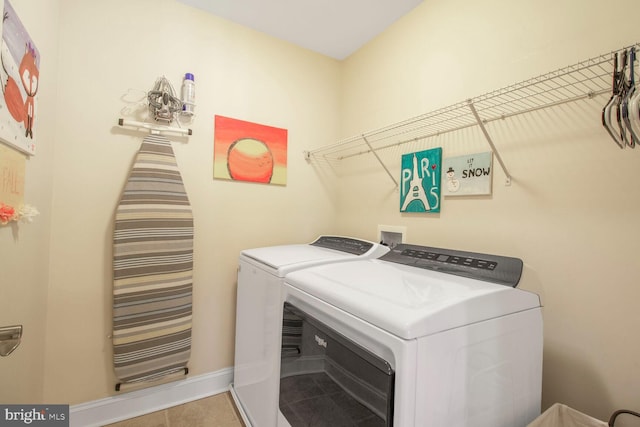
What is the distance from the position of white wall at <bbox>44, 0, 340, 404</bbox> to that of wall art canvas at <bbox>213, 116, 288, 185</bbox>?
62 mm

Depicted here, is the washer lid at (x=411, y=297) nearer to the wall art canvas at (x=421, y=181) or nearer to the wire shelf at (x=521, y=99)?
the wall art canvas at (x=421, y=181)

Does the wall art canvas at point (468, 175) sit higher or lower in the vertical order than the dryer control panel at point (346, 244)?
higher

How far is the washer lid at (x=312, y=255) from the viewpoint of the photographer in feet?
4.51

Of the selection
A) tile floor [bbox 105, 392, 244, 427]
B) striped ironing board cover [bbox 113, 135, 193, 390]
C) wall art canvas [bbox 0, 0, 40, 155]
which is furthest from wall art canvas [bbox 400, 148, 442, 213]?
wall art canvas [bbox 0, 0, 40, 155]

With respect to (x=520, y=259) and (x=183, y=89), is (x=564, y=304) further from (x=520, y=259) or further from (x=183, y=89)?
(x=183, y=89)

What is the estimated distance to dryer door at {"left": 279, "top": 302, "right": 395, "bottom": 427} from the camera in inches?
29.9

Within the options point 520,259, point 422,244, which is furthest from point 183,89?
point 520,259

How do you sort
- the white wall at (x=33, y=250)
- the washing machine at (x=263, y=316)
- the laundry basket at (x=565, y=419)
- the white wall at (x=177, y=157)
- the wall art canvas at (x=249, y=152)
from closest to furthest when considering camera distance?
the laundry basket at (x=565, y=419)
the white wall at (x=33, y=250)
the washing machine at (x=263, y=316)
the white wall at (x=177, y=157)
the wall art canvas at (x=249, y=152)

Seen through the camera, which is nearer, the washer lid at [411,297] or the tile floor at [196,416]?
the washer lid at [411,297]

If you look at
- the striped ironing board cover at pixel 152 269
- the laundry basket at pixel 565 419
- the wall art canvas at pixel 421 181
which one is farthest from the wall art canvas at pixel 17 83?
the laundry basket at pixel 565 419

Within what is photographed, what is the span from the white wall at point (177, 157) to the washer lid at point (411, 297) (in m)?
0.96

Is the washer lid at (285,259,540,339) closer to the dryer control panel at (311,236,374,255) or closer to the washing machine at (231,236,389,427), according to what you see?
the washing machine at (231,236,389,427)

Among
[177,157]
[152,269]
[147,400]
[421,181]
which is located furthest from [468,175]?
[147,400]

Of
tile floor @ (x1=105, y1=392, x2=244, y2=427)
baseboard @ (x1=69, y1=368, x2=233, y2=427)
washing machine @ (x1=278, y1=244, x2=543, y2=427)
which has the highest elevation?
washing machine @ (x1=278, y1=244, x2=543, y2=427)
